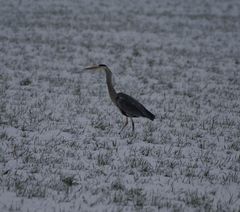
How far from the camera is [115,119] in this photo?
9.29 m

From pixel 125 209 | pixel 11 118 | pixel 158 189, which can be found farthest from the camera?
pixel 11 118

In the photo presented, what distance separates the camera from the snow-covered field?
5.75m

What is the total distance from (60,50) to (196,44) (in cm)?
573

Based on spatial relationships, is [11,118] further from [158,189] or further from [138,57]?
[138,57]

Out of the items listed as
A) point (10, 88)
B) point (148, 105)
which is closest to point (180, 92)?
point (148, 105)

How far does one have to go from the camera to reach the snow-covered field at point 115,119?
5.75m

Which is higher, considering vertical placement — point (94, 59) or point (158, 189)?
point (94, 59)

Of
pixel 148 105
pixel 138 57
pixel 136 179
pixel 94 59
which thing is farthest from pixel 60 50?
pixel 136 179

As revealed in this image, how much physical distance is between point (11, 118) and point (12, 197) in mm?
3326

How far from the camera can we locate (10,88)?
35.4 feet

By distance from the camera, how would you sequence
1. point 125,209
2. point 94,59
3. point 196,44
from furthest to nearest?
point 196,44
point 94,59
point 125,209

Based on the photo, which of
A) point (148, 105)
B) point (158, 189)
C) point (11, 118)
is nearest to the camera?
point (158, 189)

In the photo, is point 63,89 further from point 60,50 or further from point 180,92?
point 60,50

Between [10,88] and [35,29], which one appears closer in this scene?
[10,88]
